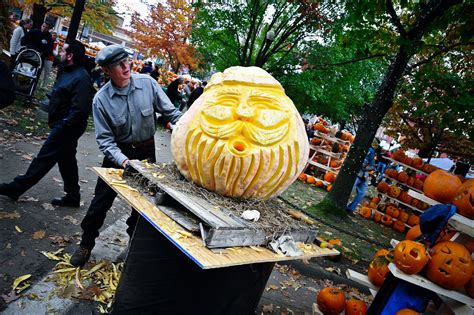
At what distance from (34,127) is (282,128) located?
640 cm

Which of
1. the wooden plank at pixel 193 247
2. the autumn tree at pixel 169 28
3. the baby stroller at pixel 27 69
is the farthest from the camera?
the autumn tree at pixel 169 28

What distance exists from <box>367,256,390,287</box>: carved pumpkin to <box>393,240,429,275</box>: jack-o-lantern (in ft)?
1.79

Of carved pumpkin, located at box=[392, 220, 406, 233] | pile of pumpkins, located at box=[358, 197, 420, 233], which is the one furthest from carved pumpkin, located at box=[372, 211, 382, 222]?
carved pumpkin, located at box=[392, 220, 406, 233]

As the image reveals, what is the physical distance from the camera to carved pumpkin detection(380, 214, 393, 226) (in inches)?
368

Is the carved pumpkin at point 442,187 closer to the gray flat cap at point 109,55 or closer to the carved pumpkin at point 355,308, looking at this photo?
the carved pumpkin at point 355,308

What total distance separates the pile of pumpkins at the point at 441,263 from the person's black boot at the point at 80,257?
2.84 meters

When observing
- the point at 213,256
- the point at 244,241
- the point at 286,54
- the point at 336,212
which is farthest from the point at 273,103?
the point at 286,54

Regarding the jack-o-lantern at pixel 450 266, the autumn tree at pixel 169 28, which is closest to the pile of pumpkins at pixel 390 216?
the jack-o-lantern at pixel 450 266

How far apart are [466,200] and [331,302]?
1.59 metres

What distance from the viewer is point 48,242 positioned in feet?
12.1

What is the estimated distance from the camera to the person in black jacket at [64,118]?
13.5 ft

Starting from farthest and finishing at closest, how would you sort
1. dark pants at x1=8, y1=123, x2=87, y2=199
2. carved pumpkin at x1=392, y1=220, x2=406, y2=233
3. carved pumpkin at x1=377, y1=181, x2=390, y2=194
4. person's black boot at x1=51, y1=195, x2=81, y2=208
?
carved pumpkin at x1=377, y1=181, x2=390, y2=194
carved pumpkin at x1=392, y1=220, x2=406, y2=233
person's black boot at x1=51, y1=195, x2=81, y2=208
dark pants at x1=8, y1=123, x2=87, y2=199

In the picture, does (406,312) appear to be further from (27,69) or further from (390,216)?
(27,69)

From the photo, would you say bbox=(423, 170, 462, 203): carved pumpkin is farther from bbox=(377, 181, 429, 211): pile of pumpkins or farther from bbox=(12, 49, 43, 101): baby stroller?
bbox=(12, 49, 43, 101): baby stroller
